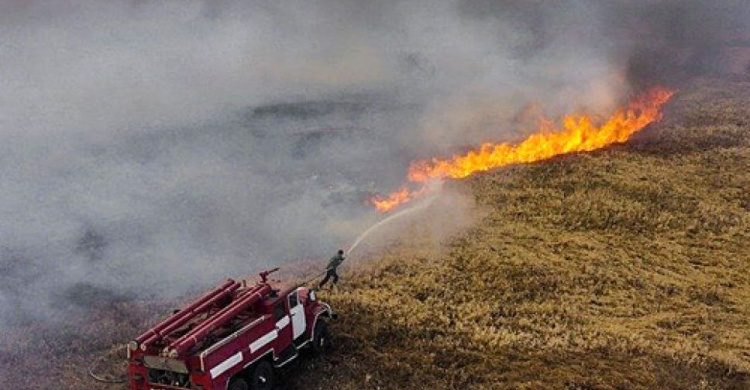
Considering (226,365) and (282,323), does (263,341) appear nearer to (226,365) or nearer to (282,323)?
(282,323)

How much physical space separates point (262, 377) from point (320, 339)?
2.29 m

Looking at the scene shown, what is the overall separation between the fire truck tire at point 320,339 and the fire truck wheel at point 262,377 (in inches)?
73.5

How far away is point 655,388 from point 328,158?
23.0m

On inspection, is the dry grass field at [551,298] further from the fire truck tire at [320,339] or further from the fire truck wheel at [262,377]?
the fire truck wheel at [262,377]

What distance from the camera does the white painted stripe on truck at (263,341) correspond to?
1515 centimetres

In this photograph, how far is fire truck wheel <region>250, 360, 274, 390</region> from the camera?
605 inches

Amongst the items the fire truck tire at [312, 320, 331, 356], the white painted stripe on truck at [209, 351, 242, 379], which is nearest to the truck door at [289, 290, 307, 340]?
the fire truck tire at [312, 320, 331, 356]

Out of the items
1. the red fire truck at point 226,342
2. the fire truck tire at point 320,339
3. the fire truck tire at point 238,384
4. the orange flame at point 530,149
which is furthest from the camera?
the orange flame at point 530,149

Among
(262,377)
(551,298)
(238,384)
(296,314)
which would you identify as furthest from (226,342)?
(551,298)

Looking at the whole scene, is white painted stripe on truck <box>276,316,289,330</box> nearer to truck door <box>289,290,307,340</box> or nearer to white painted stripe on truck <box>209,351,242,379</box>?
truck door <box>289,290,307,340</box>

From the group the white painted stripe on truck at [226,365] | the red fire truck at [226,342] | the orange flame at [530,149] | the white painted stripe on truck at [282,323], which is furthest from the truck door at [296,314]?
the orange flame at [530,149]

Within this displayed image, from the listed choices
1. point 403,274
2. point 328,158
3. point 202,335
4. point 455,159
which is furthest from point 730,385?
point 328,158

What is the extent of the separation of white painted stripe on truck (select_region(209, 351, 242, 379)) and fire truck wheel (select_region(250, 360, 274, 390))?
2.39ft

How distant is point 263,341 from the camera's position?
15.4 m
